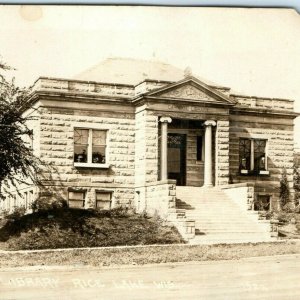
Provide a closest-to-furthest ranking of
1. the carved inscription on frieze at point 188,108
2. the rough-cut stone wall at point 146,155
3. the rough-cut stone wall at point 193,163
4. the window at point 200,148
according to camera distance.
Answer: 1. the rough-cut stone wall at point 146,155
2. the carved inscription on frieze at point 188,108
3. the rough-cut stone wall at point 193,163
4. the window at point 200,148

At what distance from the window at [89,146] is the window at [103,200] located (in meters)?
1.57

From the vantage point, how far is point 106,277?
1441 cm

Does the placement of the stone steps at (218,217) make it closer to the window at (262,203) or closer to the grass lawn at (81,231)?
the grass lawn at (81,231)

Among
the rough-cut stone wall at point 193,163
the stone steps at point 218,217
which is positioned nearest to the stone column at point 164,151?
the stone steps at point 218,217

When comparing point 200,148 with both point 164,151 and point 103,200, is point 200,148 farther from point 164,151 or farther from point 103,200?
point 103,200

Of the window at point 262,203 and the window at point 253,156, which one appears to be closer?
the window at point 262,203

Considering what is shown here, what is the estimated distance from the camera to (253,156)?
3006 cm

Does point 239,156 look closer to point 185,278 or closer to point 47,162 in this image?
point 47,162

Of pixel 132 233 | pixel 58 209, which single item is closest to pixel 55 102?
pixel 58 209

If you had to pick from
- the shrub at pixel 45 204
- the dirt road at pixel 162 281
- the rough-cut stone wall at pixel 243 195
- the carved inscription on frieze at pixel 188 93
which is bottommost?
the dirt road at pixel 162 281

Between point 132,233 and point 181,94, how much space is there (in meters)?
8.78

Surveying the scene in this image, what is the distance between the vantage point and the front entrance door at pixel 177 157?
1131 inches

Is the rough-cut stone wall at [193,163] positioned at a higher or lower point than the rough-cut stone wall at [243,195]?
higher

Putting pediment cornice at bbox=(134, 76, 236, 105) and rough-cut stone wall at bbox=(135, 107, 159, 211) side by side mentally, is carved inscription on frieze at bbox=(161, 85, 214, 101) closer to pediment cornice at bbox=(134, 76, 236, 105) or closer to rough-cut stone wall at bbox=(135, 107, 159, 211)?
pediment cornice at bbox=(134, 76, 236, 105)
